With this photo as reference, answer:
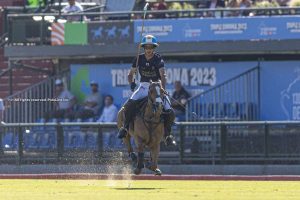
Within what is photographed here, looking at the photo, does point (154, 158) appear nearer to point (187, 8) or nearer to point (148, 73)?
point (148, 73)

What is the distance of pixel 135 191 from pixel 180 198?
218cm

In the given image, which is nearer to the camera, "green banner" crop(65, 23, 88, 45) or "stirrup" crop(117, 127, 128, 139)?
"stirrup" crop(117, 127, 128, 139)

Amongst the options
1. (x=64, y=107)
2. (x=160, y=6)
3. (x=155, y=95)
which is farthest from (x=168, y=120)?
(x=64, y=107)

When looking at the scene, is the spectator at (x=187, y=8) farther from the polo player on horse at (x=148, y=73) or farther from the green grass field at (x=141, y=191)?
the green grass field at (x=141, y=191)

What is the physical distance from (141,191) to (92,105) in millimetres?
12913

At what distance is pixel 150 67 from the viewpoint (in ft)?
68.6

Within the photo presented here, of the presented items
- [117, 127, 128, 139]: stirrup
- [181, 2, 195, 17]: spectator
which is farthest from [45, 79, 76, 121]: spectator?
[117, 127, 128, 139]: stirrup

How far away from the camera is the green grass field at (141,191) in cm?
1616

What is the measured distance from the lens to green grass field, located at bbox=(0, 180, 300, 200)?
16156mm

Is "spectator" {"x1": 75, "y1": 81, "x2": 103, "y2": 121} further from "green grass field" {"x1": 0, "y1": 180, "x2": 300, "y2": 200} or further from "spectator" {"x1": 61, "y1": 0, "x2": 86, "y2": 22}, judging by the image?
"green grass field" {"x1": 0, "y1": 180, "x2": 300, "y2": 200}

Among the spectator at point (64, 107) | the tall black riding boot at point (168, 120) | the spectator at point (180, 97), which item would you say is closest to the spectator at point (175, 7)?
the spectator at point (180, 97)

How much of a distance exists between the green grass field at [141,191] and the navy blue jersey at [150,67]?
2.09 meters

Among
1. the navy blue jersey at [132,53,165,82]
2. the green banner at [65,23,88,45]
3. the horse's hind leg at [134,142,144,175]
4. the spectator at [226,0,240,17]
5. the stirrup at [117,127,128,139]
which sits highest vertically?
the spectator at [226,0,240,17]

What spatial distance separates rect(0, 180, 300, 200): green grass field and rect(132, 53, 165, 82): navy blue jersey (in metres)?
2.09
